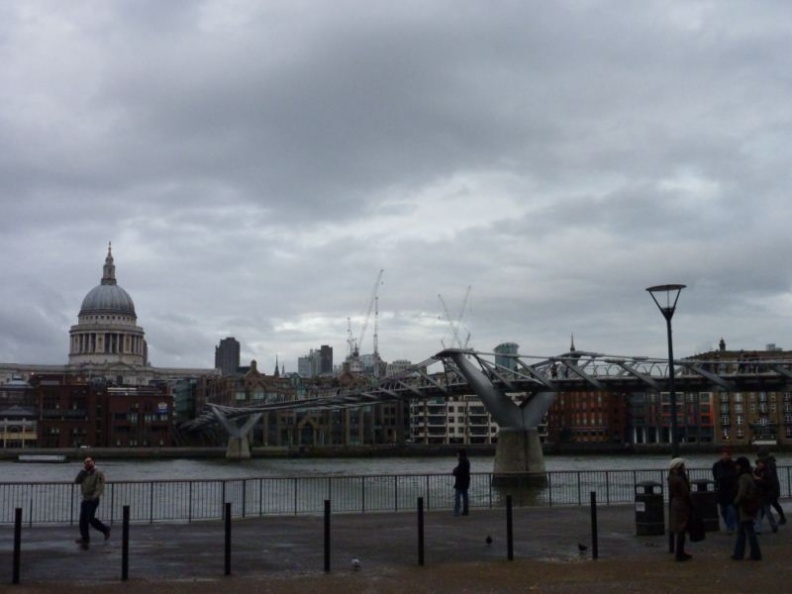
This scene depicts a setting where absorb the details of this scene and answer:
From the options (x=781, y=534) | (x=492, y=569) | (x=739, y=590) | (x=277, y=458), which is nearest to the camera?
(x=739, y=590)

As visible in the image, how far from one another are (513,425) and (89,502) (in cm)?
5735

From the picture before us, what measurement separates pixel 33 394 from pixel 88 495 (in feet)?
615

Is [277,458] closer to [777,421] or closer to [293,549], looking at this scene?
[777,421]

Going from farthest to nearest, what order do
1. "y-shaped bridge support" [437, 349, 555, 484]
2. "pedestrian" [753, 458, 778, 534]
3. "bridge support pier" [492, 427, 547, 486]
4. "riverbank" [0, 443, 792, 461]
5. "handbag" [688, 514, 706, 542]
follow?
"riverbank" [0, 443, 792, 461], "y-shaped bridge support" [437, 349, 555, 484], "bridge support pier" [492, 427, 547, 486], "pedestrian" [753, 458, 778, 534], "handbag" [688, 514, 706, 542]

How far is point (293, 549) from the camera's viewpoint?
19891 mm

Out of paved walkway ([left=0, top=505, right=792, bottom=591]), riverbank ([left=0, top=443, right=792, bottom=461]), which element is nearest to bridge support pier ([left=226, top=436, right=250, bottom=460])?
riverbank ([left=0, top=443, right=792, bottom=461])

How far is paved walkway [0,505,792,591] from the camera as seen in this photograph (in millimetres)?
17266

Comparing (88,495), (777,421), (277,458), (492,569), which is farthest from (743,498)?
(777,421)

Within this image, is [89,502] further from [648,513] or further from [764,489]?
[764,489]

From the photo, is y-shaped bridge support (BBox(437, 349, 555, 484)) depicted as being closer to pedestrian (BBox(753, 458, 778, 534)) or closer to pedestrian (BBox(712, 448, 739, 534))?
pedestrian (BBox(753, 458, 778, 534))

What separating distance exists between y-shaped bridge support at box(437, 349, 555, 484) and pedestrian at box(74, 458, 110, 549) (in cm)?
5097

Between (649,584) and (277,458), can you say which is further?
(277,458)

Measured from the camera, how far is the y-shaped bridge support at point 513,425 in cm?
7456

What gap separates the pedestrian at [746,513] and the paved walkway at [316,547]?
2.25 ft
